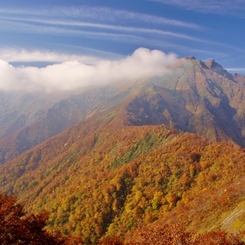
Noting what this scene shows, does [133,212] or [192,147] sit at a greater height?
[192,147]

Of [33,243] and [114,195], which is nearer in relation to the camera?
[33,243]

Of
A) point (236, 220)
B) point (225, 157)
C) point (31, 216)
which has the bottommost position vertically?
point (225, 157)

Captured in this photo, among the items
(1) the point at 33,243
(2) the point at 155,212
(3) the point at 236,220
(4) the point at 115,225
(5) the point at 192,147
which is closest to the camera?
(1) the point at 33,243

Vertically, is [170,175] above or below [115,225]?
above

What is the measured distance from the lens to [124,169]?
14288 centimetres

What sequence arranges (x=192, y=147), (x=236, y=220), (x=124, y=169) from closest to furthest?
1. (x=236, y=220)
2. (x=192, y=147)
3. (x=124, y=169)

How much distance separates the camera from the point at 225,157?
10931 centimetres

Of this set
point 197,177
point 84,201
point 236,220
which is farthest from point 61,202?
point 236,220

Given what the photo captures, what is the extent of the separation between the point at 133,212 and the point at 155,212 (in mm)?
9113

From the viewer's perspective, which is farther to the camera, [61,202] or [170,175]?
[61,202]

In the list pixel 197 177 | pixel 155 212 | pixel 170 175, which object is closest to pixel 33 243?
pixel 155 212

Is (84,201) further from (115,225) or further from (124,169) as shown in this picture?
(115,225)

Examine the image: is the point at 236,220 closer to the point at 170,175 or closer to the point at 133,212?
the point at 133,212

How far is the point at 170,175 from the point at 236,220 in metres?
74.6
